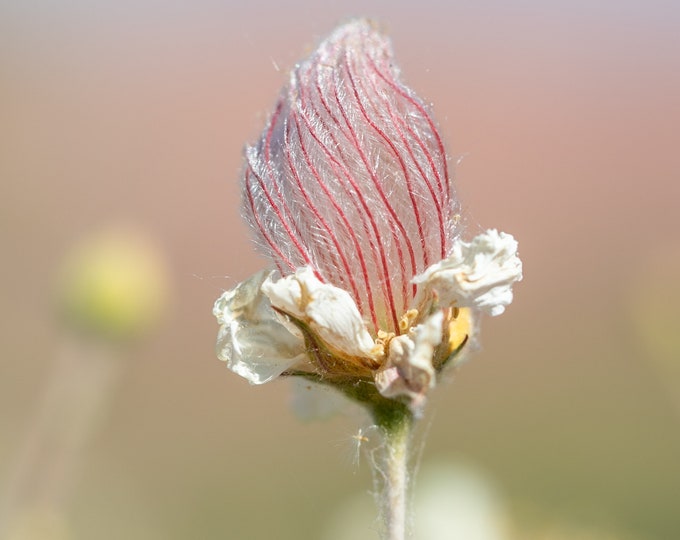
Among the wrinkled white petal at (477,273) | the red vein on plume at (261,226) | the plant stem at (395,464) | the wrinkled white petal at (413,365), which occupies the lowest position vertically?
the plant stem at (395,464)

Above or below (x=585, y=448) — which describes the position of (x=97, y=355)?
above

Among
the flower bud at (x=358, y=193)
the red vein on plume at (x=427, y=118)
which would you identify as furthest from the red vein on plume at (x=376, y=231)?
the red vein on plume at (x=427, y=118)

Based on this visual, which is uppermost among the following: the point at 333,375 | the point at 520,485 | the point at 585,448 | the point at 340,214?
the point at 340,214

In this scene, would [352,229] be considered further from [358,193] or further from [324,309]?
[324,309]

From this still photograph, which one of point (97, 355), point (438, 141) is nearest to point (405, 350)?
point (438, 141)

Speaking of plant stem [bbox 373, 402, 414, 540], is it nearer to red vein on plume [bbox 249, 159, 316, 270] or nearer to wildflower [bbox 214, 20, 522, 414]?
wildflower [bbox 214, 20, 522, 414]

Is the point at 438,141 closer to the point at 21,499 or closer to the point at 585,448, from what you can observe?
the point at 21,499

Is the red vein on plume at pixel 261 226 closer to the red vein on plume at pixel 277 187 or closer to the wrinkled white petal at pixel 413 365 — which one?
the red vein on plume at pixel 277 187
